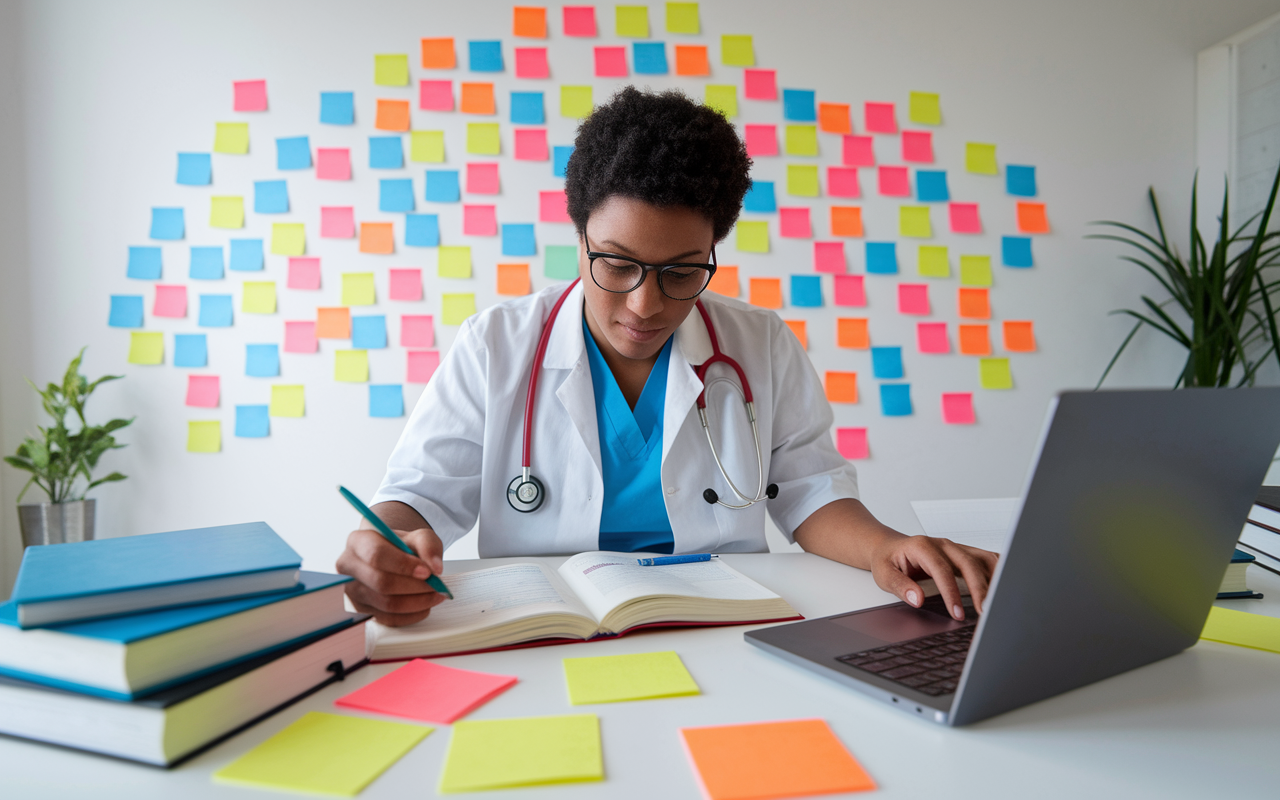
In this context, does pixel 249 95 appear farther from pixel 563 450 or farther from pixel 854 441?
pixel 854 441

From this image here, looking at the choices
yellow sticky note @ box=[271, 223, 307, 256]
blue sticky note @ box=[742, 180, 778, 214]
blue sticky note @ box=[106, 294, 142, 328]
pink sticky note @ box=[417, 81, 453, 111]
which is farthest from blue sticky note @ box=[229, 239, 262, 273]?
blue sticky note @ box=[742, 180, 778, 214]

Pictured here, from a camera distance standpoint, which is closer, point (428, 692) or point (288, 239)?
point (428, 692)

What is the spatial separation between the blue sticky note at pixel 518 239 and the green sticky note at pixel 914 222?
1.24m

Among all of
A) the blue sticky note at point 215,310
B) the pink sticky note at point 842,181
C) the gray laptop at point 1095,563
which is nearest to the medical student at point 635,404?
the gray laptop at point 1095,563

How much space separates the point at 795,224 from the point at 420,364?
1.32m

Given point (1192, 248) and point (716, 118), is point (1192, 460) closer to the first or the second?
point (716, 118)

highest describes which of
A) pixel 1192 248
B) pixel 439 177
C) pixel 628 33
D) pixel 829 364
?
pixel 628 33

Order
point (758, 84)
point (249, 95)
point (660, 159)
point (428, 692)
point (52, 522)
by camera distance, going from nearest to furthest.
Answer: point (428, 692), point (660, 159), point (52, 522), point (249, 95), point (758, 84)

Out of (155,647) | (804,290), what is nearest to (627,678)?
(155,647)

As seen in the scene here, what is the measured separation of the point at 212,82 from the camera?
2.22 metres

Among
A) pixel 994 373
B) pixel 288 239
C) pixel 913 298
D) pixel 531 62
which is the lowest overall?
pixel 994 373

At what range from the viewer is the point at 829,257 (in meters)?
2.37

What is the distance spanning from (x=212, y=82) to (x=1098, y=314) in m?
3.06

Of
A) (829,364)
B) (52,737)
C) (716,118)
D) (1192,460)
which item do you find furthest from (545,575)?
(829,364)
